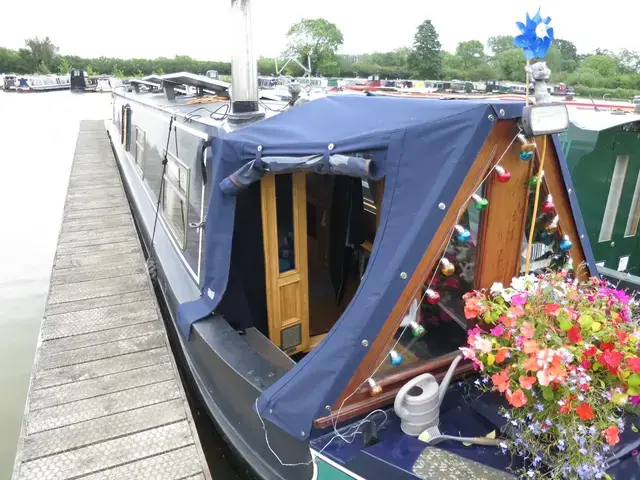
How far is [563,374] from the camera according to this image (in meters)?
1.74

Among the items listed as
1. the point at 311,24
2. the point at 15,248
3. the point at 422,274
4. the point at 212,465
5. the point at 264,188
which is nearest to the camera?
the point at 422,274

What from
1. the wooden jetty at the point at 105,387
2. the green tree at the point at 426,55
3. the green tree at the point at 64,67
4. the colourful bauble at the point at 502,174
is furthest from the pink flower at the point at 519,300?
the green tree at the point at 64,67

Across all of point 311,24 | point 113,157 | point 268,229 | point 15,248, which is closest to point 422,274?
point 268,229

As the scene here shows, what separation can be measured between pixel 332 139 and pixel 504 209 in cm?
93

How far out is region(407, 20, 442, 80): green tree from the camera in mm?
Result: 34219

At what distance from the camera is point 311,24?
178 ft

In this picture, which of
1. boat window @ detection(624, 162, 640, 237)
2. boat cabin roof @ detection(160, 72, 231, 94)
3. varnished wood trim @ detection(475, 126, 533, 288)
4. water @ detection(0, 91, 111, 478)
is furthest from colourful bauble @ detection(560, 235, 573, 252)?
water @ detection(0, 91, 111, 478)

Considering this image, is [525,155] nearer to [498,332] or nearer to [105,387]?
[498,332]

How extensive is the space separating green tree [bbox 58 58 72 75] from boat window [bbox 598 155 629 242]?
78.0 meters

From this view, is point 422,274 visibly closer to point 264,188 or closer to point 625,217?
point 264,188

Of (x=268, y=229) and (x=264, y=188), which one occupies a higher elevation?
(x=264, y=188)

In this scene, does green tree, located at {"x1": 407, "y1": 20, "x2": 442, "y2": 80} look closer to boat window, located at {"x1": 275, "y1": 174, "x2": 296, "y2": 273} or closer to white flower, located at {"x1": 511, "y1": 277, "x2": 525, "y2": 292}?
boat window, located at {"x1": 275, "y1": 174, "x2": 296, "y2": 273}

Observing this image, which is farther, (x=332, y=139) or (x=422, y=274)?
(x=332, y=139)

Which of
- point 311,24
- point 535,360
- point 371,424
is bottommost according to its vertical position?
point 371,424
